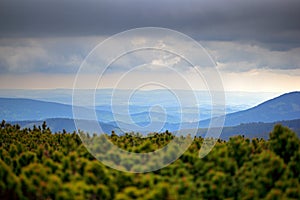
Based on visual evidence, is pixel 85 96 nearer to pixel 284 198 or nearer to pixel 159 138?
pixel 159 138

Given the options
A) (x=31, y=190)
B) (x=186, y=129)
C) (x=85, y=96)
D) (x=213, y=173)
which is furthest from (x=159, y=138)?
(x=31, y=190)

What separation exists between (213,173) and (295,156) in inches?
181

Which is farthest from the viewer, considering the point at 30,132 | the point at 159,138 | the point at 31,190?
the point at 30,132

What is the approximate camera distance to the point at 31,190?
66.9 feet

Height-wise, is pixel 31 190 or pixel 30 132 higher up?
pixel 30 132

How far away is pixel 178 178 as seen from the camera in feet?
70.6

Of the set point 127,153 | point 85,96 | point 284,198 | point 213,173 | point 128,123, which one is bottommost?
point 284,198

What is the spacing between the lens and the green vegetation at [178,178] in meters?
19.9

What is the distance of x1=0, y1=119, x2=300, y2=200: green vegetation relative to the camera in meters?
19.9

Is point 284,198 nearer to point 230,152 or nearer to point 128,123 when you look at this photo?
point 230,152

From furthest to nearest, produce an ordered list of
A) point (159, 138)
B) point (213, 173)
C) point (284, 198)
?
point (159, 138), point (213, 173), point (284, 198)

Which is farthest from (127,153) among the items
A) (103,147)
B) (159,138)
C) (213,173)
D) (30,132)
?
(30,132)

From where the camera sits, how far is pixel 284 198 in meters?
19.0

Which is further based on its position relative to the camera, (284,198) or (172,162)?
(172,162)
